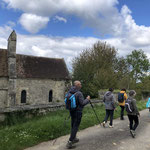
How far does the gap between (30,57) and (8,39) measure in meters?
4.18

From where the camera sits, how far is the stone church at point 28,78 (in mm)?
21156

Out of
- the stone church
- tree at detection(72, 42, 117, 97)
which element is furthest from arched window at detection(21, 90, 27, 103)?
tree at detection(72, 42, 117, 97)

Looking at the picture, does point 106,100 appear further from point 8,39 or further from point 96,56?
point 96,56

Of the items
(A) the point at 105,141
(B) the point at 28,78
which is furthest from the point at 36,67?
(A) the point at 105,141

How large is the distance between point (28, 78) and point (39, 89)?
2.48 meters

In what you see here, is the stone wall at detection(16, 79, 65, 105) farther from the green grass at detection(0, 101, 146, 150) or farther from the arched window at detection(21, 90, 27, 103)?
the green grass at detection(0, 101, 146, 150)

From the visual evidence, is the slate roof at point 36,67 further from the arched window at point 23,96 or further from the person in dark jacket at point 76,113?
the person in dark jacket at point 76,113

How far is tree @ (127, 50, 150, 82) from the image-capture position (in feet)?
125

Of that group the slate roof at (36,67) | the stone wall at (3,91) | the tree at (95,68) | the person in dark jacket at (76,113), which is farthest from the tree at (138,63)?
the person in dark jacket at (76,113)

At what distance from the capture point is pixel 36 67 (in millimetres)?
24625

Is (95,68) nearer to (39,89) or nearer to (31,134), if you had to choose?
(39,89)

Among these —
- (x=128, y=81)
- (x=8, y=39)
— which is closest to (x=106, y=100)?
(x=128, y=81)

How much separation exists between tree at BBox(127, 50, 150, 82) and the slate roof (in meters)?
19.3

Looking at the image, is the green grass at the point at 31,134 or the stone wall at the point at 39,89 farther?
the stone wall at the point at 39,89
